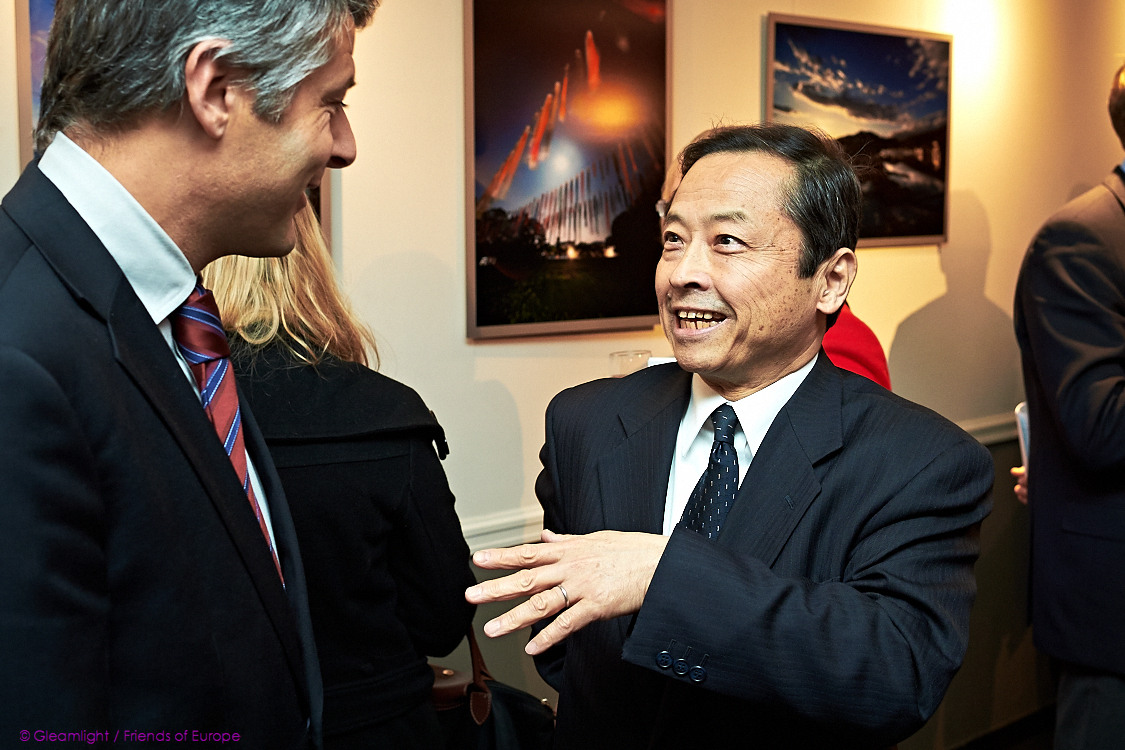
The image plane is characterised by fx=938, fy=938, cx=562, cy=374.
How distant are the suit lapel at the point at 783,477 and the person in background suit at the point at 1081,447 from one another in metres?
1.30

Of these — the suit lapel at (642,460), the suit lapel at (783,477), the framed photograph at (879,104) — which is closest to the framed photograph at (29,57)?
the suit lapel at (642,460)

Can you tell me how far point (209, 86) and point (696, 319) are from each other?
945 mm

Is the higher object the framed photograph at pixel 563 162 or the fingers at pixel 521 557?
the framed photograph at pixel 563 162

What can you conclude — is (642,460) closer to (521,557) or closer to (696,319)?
(696,319)

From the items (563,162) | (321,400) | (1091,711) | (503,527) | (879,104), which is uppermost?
(879,104)

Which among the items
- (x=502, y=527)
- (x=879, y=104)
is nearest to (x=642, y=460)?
(x=502, y=527)

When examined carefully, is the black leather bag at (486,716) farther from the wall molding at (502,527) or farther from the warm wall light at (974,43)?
the warm wall light at (974,43)

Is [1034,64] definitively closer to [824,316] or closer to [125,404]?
[824,316]

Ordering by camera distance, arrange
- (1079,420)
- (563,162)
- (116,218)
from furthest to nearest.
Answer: (563,162)
(1079,420)
(116,218)

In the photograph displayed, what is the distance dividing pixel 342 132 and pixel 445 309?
151cm

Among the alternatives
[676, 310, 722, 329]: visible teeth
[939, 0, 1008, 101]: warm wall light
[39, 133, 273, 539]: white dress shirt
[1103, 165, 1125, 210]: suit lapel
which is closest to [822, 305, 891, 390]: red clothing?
[676, 310, 722, 329]: visible teeth

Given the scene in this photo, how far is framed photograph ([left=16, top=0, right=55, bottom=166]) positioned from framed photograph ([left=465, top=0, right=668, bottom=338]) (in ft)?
3.50

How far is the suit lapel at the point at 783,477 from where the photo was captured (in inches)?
60.6

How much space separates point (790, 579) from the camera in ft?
4.56
